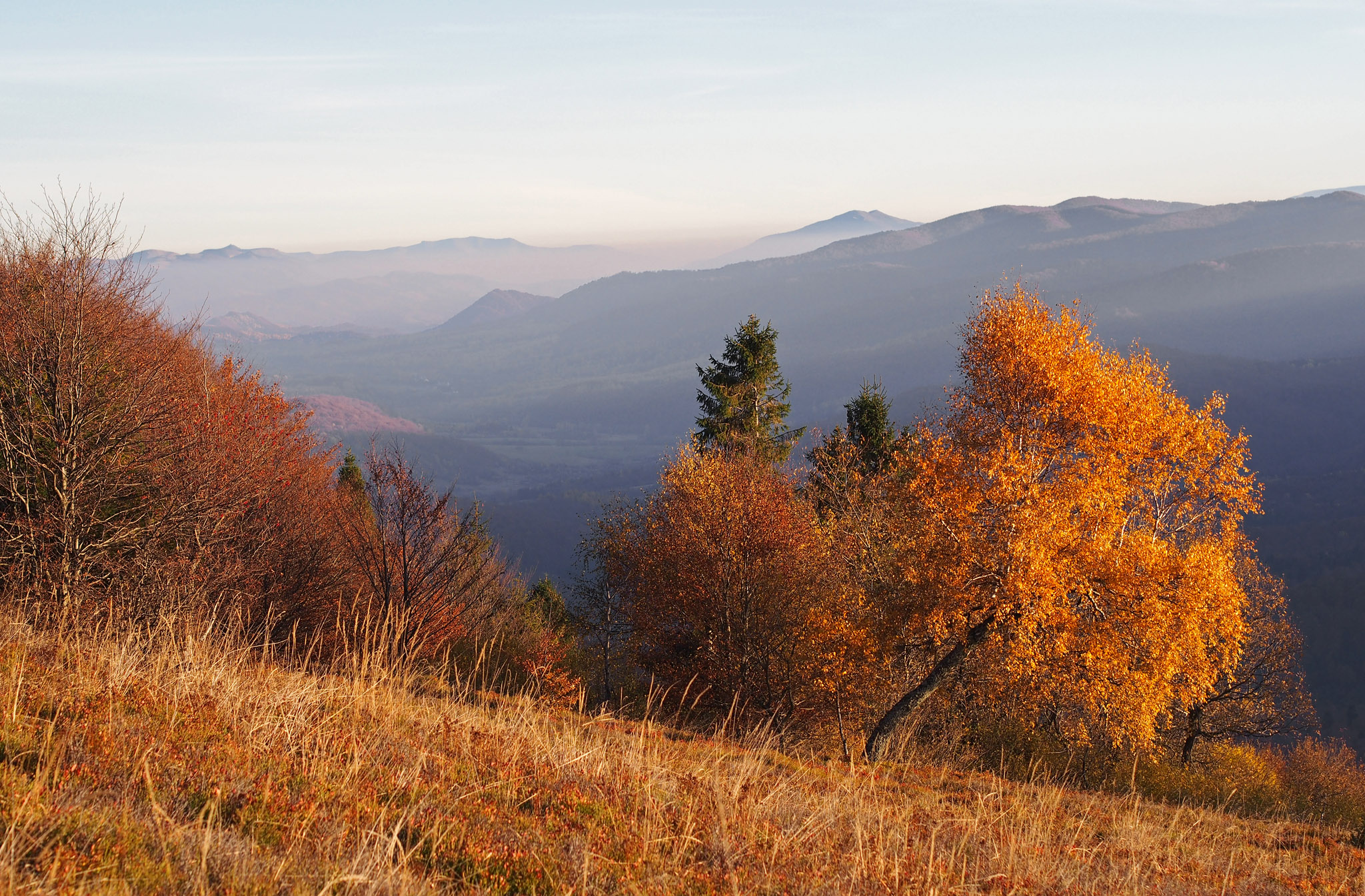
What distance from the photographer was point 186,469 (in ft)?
54.4

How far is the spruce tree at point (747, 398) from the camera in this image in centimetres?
3853

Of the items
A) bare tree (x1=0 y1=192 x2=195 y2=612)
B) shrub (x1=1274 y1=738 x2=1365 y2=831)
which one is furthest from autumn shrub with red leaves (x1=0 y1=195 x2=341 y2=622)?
shrub (x1=1274 y1=738 x2=1365 y2=831)

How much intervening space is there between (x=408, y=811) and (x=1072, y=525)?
52.5 feet

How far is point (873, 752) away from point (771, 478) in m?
13.3

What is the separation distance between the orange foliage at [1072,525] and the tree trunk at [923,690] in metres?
0.05

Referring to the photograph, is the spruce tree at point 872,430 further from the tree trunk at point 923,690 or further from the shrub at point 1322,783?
the shrub at point 1322,783

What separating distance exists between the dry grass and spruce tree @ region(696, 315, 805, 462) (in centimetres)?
2997

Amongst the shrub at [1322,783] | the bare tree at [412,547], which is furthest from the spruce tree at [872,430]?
the shrub at [1322,783]

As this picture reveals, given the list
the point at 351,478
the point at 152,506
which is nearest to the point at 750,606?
the point at 152,506

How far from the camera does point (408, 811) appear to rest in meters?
5.05

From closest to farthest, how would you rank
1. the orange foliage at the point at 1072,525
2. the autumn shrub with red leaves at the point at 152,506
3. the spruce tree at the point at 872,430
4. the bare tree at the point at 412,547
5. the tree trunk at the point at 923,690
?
the autumn shrub with red leaves at the point at 152,506 → the orange foliage at the point at 1072,525 → the tree trunk at the point at 923,690 → the bare tree at the point at 412,547 → the spruce tree at the point at 872,430

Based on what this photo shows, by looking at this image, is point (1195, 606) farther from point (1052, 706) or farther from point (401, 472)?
point (401, 472)

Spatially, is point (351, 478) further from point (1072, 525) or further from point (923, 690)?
point (1072, 525)

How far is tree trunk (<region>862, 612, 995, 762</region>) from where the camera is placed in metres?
18.9
